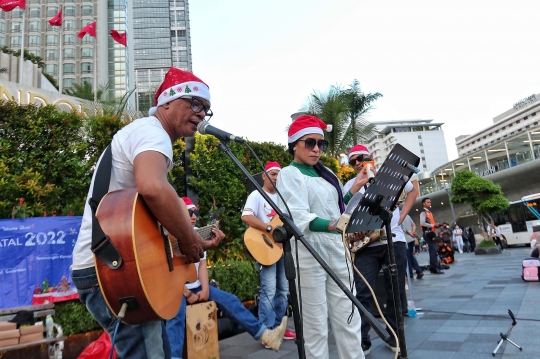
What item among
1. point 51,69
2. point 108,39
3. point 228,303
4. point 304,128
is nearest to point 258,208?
point 228,303

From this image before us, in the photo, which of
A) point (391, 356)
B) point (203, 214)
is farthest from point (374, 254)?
point (203, 214)

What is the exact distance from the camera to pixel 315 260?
8.96ft

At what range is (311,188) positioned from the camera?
9.50ft

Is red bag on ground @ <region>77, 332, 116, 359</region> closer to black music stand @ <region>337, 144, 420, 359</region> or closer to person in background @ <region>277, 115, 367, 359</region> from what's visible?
person in background @ <region>277, 115, 367, 359</region>

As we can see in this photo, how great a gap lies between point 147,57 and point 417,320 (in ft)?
319

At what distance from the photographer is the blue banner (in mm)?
4535

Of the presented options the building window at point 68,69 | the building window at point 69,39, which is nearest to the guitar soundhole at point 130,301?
the building window at point 68,69

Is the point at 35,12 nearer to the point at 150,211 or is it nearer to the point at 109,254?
the point at 150,211

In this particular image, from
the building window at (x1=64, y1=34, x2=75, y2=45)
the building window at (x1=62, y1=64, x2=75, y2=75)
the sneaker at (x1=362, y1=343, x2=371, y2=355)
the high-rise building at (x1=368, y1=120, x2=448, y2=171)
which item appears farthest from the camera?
the high-rise building at (x1=368, y1=120, x2=448, y2=171)

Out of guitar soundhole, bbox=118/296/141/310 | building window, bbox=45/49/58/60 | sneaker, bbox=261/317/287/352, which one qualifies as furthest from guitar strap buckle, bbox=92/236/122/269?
building window, bbox=45/49/58/60

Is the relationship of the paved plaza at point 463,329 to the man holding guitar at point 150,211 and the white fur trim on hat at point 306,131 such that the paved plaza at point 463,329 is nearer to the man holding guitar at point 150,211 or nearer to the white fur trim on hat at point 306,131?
the white fur trim on hat at point 306,131

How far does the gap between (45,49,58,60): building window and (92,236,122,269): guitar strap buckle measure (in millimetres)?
89889

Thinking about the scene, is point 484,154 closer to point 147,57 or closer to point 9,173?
point 9,173

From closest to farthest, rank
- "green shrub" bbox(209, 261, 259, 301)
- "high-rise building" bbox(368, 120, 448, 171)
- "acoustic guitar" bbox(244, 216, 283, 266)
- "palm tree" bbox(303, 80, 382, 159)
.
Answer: "acoustic guitar" bbox(244, 216, 283, 266) < "green shrub" bbox(209, 261, 259, 301) < "palm tree" bbox(303, 80, 382, 159) < "high-rise building" bbox(368, 120, 448, 171)
